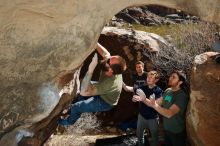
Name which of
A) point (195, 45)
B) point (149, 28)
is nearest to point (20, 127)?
point (195, 45)

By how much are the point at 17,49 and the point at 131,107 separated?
4.06 meters

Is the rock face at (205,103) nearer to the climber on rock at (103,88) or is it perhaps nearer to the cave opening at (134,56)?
the climber on rock at (103,88)

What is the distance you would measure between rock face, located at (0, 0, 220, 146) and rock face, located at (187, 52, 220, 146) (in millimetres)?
1174

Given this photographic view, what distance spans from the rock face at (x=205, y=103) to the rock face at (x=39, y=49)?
1.17 meters

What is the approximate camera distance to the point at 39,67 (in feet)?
14.5

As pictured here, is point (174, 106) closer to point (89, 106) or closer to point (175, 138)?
point (175, 138)

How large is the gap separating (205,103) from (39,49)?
205cm

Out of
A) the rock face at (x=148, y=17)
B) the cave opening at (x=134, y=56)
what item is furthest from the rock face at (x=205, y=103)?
the rock face at (x=148, y=17)

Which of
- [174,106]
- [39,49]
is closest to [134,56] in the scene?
[174,106]

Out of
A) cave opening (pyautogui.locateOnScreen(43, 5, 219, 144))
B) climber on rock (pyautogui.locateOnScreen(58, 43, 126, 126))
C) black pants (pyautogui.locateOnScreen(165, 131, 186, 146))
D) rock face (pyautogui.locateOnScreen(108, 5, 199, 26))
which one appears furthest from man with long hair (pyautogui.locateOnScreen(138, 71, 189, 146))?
rock face (pyautogui.locateOnScreen(108, 5, 199, 26))

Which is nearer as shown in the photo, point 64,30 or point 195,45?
point 64,30

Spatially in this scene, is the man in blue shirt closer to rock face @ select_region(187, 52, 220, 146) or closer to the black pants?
the black pants

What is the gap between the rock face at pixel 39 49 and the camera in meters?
4.22

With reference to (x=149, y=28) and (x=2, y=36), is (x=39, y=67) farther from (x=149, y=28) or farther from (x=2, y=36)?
(x=149, y=28)
